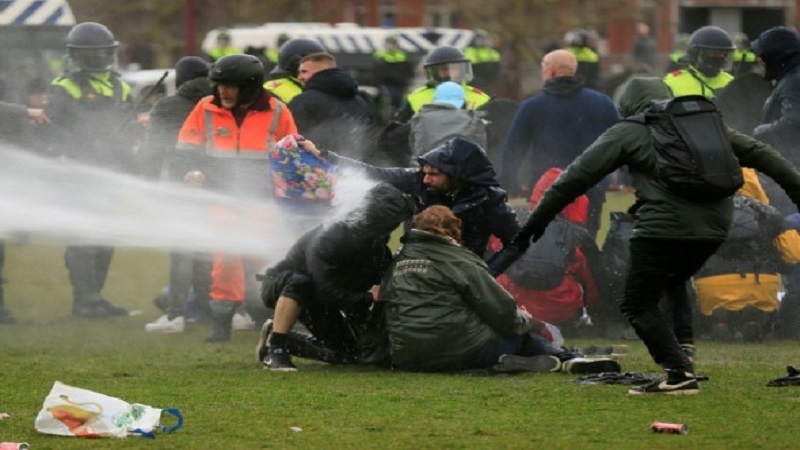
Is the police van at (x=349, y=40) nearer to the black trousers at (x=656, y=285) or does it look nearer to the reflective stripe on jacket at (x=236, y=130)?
the reflective stripe on jacket at (x=236, y=130)

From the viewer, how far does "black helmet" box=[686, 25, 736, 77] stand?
15.2 m

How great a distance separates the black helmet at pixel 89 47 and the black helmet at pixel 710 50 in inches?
185

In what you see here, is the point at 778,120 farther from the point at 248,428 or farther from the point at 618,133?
the point at 248,428

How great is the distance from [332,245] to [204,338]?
9.52 ft

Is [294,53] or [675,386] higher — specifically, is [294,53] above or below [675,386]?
above

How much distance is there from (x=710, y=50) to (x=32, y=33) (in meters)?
9.03

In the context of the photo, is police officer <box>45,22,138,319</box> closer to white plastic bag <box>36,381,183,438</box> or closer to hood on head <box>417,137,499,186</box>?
hood on head <box>417,137,499,186</box>

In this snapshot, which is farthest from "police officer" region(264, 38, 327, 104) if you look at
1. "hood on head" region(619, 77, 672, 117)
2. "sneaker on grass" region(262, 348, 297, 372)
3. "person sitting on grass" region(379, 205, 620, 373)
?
"hood on head" region(619, 77, 672, 117)

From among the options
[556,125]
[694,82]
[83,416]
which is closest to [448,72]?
[556,125]

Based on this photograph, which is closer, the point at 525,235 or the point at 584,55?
the point at 525,235

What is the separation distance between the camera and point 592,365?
35.8 feet

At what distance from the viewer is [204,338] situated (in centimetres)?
1374

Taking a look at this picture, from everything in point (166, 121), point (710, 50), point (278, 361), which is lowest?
point (278, 361)

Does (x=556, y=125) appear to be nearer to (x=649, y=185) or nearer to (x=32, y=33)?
(x=649, y=185)
